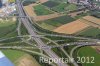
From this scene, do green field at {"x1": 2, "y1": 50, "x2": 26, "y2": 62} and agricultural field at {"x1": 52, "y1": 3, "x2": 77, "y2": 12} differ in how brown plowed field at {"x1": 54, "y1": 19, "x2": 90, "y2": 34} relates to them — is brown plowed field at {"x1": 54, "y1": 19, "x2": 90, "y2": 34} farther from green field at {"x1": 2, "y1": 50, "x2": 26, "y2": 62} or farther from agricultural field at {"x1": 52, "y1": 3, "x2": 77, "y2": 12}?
green field at {"x1": 2, "y1": 50, "x2": 26, "y2": 62}

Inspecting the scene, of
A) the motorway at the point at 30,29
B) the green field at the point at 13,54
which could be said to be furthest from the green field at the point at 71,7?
the green field at the point at 13,54

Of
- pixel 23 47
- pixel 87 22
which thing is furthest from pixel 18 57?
pixel 87 22

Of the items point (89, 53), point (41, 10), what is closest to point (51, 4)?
point (41, 10)

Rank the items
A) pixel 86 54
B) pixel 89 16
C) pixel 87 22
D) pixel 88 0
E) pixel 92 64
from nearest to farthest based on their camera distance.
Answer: pixel 92 64 < pixel 86 54 < pixel 87 22 < pixel 89 16 < pixel 88 0

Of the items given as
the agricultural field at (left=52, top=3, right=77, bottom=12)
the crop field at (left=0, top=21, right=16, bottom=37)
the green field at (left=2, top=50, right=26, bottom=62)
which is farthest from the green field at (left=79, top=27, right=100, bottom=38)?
the crop field at (left=0, top=21, right=16, bottom=37)

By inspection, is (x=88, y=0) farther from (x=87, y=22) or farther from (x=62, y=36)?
(x=62, y=36)
